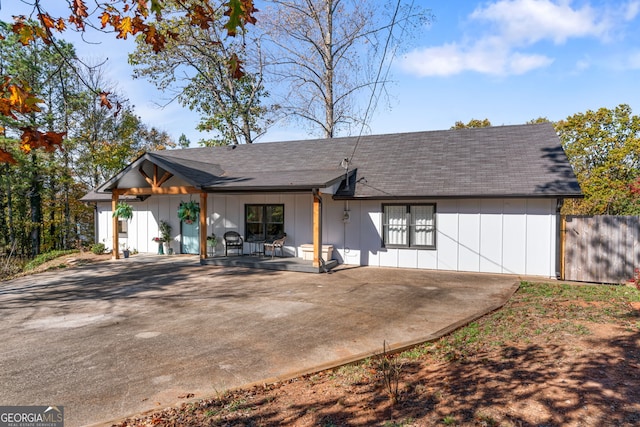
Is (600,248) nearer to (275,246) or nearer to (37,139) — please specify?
(275,246)

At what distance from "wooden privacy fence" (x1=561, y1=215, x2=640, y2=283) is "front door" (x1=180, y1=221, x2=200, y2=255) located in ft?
42.6

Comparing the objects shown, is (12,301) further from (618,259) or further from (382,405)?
(618,259)

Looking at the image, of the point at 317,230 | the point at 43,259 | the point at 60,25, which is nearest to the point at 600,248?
the point at 317,230

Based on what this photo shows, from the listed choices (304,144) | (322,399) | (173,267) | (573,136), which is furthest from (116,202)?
(573,136)

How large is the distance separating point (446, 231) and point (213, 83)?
19030 mm

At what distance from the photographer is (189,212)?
47.3ft

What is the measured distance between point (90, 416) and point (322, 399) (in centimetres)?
218

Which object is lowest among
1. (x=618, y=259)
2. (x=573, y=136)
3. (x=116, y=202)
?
(x=618, y=259)

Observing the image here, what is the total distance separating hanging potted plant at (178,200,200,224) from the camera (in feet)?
47.4

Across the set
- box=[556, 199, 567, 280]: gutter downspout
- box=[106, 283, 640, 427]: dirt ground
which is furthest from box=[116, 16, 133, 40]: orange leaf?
box=[556, 199, 567, 280]: gutter downspout

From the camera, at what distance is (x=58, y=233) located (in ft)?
77.0

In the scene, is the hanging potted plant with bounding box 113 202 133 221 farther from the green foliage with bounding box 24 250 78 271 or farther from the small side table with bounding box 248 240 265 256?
the green foliage with bounding box 24 250 78 271

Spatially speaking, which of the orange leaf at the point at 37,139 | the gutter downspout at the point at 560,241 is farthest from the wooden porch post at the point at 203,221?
the gutter downspout at the point at 560,241

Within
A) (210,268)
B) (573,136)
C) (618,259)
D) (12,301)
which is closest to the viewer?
(12,301)
